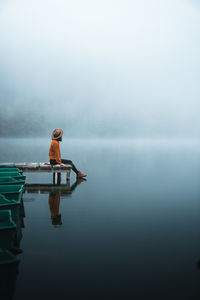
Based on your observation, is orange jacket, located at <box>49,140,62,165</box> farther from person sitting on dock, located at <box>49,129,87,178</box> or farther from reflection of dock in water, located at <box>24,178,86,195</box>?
reflection of dock in water, located at <box>24,178,86,195</box>

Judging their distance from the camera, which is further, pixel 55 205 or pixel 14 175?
pixel 14 175

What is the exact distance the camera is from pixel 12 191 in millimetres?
6508

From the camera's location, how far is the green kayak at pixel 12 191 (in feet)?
19.9

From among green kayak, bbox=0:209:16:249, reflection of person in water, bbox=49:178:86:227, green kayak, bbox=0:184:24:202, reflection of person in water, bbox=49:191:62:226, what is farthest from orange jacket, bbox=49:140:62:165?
green kayak, bbox=0:209:16:249

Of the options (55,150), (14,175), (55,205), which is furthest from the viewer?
(55,150)

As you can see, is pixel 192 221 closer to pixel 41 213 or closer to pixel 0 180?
pixel 41 213

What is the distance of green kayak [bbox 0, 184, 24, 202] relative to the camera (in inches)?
238

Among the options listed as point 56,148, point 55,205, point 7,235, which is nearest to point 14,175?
point 55,205

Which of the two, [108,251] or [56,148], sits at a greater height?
[56,148]

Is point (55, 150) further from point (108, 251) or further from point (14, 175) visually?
point (108, 251)

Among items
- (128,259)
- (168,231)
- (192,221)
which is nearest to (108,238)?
(128,259)

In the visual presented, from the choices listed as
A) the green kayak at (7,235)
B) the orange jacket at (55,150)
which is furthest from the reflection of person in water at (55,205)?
the green kayak at (7,235)

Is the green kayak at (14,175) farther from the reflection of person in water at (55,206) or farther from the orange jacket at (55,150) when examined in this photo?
the orange jacket at (55,150)

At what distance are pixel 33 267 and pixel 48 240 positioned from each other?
1134 mm
